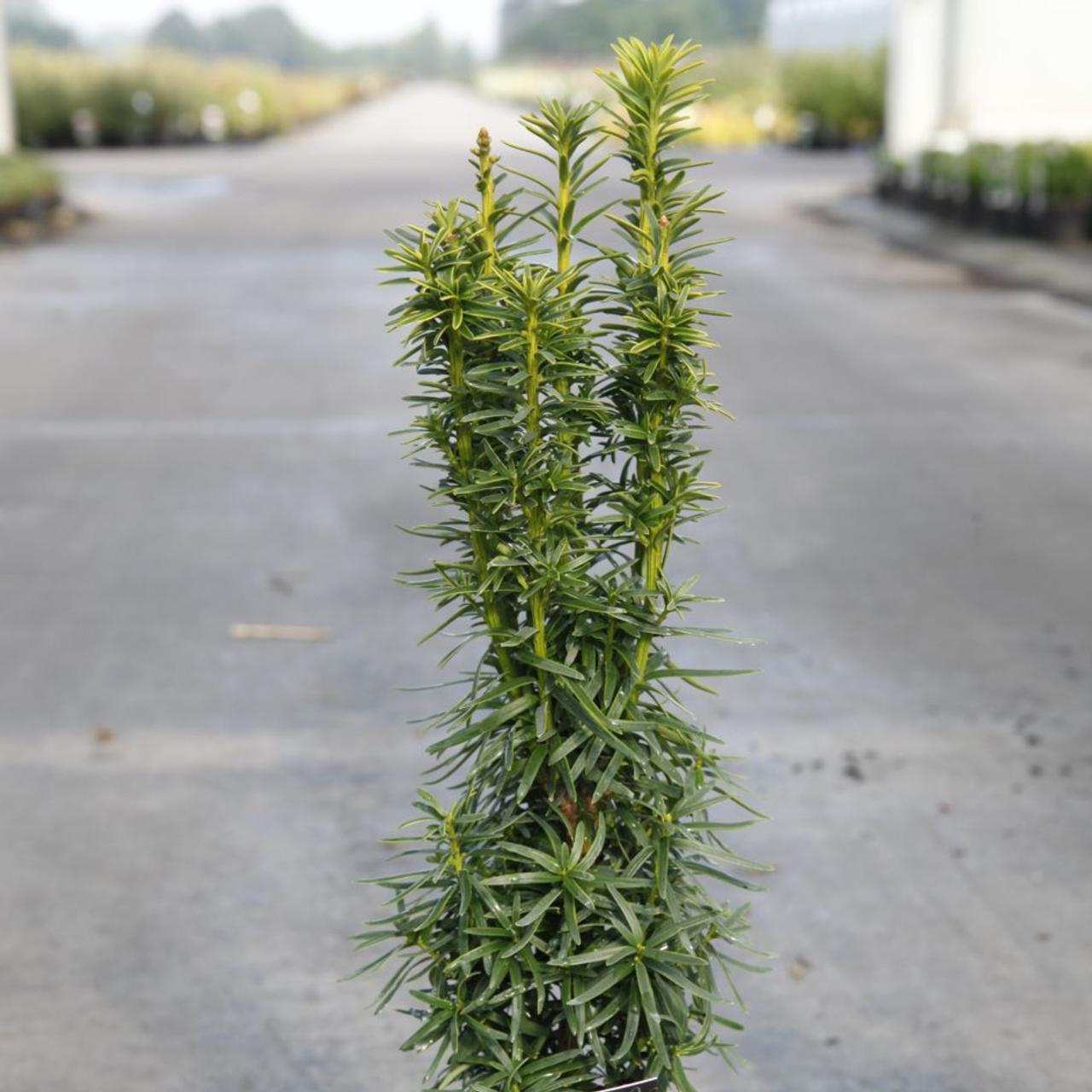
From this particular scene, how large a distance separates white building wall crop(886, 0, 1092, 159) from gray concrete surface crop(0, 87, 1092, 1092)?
46.9 feet

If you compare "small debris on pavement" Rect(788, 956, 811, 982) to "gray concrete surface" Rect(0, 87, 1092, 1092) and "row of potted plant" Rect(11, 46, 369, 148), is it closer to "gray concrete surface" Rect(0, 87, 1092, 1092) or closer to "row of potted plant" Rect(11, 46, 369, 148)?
"gray concrete surface" Rect(0, 87, 1092, 1092)

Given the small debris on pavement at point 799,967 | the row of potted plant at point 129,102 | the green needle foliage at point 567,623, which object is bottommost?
the row of potted plant at point 129,102

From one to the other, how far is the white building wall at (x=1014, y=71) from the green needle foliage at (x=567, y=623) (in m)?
25.7

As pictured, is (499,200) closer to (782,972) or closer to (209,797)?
(782,972)

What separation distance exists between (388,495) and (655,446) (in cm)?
722

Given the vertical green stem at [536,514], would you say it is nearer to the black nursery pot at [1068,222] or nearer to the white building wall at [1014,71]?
the black nursery pot at [1068,222]

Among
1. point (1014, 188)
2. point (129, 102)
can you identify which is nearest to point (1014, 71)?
point (1014, 188)

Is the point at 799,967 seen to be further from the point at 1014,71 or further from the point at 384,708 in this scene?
the point at 1014,71

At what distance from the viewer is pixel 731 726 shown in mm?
6047

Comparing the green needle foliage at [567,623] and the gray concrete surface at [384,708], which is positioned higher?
the green needle foliage at [567,623]

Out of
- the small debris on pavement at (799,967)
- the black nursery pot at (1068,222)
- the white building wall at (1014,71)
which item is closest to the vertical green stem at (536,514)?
the small debris on pavement at (799,967)

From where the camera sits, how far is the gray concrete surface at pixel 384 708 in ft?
13.5

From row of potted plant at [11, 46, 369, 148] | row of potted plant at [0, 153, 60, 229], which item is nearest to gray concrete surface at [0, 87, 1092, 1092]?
row of potted plant at [0, 153, 60, 229]

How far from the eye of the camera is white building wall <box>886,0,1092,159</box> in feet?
90.9
